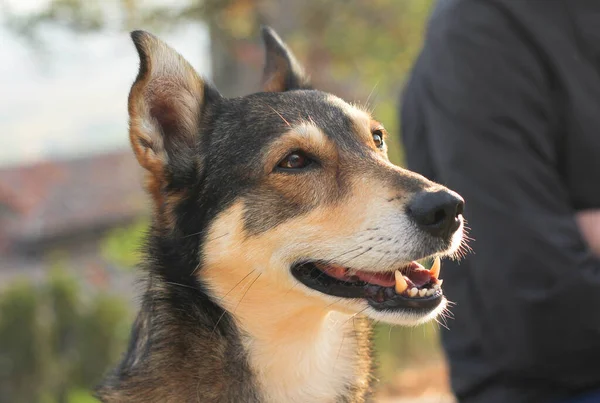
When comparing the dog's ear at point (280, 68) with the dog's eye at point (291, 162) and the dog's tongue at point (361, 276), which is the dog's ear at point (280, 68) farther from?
the dog's tongue at point (361, 276)

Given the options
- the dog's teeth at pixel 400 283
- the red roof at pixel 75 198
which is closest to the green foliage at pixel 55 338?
the red roof at pixel 75 198

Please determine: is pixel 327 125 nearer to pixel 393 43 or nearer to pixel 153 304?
pixel 153 304

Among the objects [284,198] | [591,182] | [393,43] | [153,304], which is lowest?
[393,43]

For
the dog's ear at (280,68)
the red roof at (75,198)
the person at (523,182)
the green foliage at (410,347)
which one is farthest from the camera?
the red roof at (75,198)

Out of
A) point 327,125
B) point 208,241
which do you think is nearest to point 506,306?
point 327,125

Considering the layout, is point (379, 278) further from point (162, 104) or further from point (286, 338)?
point (162, 104)

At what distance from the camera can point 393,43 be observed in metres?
8.05

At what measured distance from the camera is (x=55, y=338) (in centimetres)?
721

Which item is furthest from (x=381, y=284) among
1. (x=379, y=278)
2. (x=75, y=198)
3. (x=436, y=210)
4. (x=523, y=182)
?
(x=75, y=198)

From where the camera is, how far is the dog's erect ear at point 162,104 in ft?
8.52

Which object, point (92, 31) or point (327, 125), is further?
point (92, 31)

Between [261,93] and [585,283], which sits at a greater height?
[261,93]

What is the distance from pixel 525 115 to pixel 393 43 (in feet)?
16.7

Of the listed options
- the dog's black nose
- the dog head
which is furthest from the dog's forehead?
the dog's black nose
